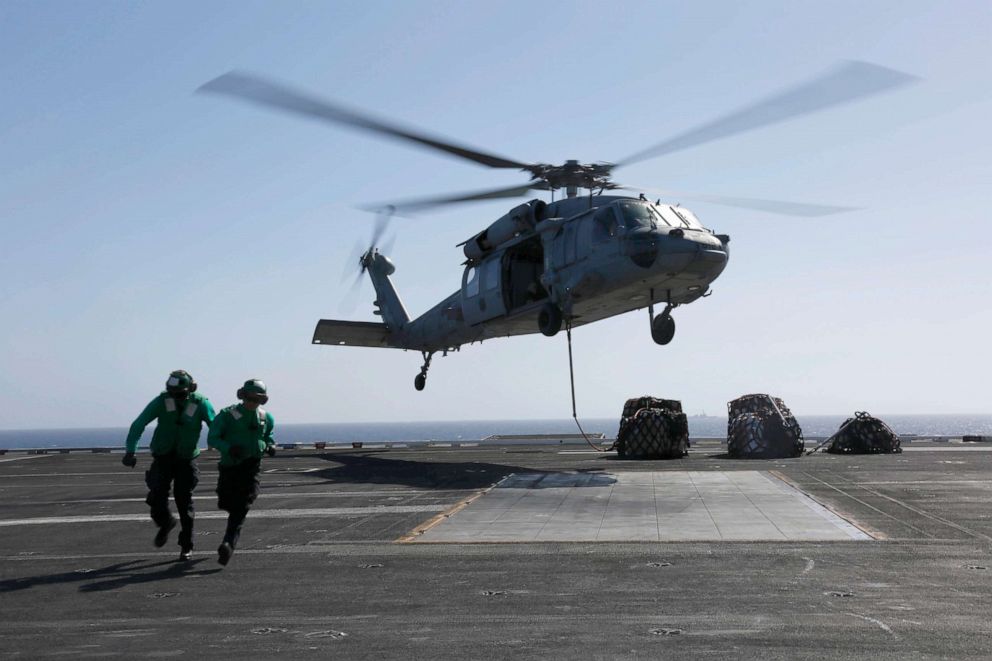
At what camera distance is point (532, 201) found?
27.3m

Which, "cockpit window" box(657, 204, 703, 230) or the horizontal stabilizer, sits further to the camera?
the horizontal stabilizer

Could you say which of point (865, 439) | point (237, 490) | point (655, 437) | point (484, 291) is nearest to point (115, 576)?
point (237, 490)

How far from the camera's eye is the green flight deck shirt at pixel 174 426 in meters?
11.0

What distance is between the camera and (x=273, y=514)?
15570 millimetres

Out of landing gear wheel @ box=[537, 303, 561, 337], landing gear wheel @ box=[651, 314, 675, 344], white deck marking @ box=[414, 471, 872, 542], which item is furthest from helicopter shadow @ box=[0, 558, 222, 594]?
landing gear wheel @ box=[651, 314, 675, 344]

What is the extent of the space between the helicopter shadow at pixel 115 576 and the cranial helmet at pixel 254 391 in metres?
1.91

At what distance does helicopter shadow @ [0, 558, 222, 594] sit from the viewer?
31.4 feet

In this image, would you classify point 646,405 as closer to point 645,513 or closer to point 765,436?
point 765,436

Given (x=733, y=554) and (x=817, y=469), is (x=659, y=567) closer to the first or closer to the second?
(x=733, y=554)

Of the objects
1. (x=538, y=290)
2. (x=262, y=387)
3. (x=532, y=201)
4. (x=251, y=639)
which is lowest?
(x=251, y=639)

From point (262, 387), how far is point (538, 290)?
58.4 feet

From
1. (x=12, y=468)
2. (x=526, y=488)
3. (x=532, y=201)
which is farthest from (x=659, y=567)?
(x=12, y=468)

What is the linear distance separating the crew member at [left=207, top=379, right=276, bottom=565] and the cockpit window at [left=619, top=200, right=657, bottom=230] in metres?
14.7

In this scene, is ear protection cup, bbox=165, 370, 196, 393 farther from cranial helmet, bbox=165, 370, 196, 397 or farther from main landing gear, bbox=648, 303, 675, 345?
main landing gear, bbox=648, 303, 675, 345
